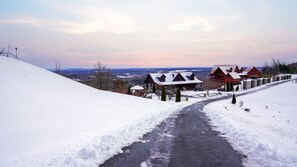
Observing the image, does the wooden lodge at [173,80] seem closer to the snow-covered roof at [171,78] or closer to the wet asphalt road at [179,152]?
the snow-covered roof at [171,78]

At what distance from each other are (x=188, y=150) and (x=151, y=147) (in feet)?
5.20

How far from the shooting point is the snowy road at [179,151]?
30.6 ft

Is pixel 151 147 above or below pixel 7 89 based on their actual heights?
below

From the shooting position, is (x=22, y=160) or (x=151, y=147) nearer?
(x=22, y=160)

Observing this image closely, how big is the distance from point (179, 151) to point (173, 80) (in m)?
72.7

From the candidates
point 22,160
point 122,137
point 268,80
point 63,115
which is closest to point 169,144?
point 122,137

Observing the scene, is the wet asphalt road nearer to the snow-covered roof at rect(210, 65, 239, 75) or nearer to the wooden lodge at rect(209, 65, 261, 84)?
the wooden lodge at rect(209, 65, 261, 84)

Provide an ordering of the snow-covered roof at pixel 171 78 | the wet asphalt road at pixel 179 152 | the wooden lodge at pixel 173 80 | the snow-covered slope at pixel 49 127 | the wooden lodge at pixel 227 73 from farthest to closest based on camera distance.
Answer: the snow-covered roof at pixel 171 78 < the wooden lodge at pixel 173 80 < the wooden lodge at pixel 227 73 < the snow-covered slope at pixel 49 127 < the wet asphalt road at pixel 179 152

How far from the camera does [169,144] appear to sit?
12250mm

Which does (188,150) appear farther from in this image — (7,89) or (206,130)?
(7,89)

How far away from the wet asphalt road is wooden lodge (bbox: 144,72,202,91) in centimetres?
6592

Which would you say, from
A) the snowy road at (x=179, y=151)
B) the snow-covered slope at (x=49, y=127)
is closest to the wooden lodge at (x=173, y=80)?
the snow-covered slope at (x=49, y=127)

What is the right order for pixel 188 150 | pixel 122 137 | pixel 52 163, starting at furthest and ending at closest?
pixel 122 137
pixel 188 150
pixel 52 163

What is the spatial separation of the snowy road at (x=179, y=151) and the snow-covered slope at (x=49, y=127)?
75 centimetres
